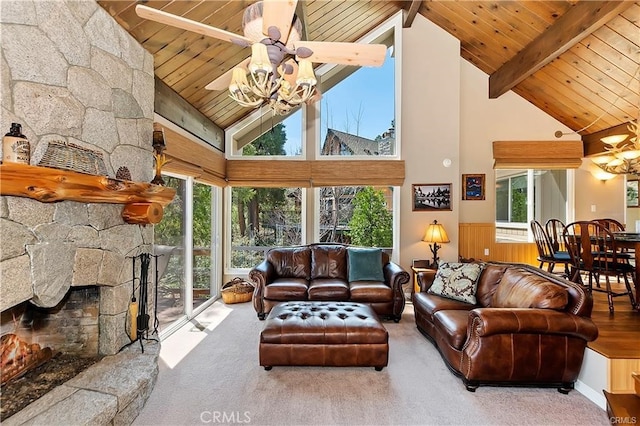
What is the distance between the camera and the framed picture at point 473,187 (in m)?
5.45

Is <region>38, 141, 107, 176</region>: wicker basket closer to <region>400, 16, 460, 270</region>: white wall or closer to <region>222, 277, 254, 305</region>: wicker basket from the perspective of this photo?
<region>222, 277, 254, 305</region>: wicker basket

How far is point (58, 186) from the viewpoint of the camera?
1.72m

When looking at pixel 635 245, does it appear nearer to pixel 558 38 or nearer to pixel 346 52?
pixel 558 38

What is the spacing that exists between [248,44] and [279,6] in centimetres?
43

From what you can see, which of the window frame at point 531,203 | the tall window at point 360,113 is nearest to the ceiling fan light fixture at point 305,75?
the tall window at point 360,113

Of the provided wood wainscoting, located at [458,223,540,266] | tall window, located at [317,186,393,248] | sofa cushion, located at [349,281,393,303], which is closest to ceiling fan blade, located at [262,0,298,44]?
sofa cushion, located at [349,281,393,303]

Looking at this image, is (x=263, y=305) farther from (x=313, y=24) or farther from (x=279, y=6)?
(x=313, y=24)

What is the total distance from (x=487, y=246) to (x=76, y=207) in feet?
18.7

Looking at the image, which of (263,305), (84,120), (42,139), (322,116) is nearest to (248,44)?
(84,120)

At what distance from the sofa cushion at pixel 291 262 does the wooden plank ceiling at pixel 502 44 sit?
7.56 ft

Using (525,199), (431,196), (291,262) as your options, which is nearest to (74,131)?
(291,262)

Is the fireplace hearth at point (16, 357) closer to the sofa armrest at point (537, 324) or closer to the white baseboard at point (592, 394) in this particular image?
the sofa armrest at point (537, 324)

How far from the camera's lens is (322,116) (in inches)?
216

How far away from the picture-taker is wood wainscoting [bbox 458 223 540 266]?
5422mm
